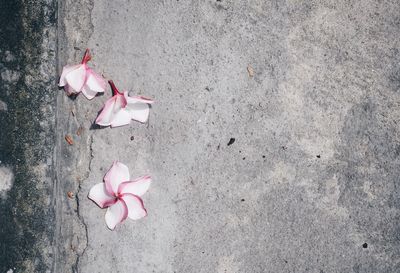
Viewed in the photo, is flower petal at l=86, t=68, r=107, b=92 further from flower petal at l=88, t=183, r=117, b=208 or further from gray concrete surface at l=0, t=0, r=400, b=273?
flower petal at l=88, t=183, r=117, b=208

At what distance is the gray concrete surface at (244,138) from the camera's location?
175 centimetres

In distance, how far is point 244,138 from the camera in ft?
5.82

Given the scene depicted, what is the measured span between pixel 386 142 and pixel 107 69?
124cm

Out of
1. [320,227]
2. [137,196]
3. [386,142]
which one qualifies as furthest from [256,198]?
[386,142]

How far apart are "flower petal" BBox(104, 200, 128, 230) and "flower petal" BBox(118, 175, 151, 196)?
5cm

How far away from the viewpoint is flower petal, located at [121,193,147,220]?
1684 mm

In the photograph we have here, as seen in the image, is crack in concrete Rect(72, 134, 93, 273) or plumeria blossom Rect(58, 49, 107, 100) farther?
crack in concrete Rect(72, 134, 93, 273)

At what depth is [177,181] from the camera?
→ 177 centimetres

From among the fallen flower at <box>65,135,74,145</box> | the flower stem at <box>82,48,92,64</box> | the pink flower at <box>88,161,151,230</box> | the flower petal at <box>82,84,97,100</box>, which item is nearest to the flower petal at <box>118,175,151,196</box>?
the pink flower at <box>88,161,151,230</box>

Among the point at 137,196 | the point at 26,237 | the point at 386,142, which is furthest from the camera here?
the point at 386,142

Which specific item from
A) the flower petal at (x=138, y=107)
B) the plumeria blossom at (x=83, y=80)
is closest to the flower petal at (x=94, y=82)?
the plumeria blossom at (x=83, y=80)

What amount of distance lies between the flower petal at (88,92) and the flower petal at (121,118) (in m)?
0.13

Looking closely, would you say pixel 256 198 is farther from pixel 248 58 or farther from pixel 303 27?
pixel 303 27

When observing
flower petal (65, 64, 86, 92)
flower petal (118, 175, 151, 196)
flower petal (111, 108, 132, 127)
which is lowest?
flower petal (118, 175, 151, 196)
